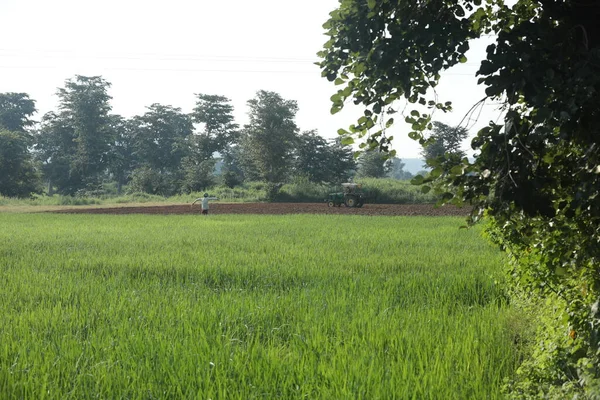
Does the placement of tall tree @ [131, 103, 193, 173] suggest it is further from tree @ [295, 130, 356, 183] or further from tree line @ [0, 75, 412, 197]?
tree @ [295, 130, 356, 183]

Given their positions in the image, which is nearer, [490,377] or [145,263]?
[490,377]

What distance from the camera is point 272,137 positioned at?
49.5 meters

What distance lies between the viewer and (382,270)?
26.3 feet

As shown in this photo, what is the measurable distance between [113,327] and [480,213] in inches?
138

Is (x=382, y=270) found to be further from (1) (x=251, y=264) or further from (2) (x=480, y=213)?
(2) (x=480, y=213)

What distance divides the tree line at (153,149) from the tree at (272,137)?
91 mm

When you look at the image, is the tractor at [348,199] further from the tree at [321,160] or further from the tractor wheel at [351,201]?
the tree at [321,160]

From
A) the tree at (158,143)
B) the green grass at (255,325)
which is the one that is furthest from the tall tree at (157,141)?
the green grass at (255,325)

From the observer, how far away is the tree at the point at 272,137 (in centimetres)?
4950

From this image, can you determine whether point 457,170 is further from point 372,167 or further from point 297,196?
point 372,167

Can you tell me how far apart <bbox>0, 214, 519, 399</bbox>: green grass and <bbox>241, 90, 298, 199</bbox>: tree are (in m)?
40.0

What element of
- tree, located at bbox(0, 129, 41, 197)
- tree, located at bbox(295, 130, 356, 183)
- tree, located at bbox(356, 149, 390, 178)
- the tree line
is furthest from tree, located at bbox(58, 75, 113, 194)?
tree, located at bbox(356, 149, 390, 178)

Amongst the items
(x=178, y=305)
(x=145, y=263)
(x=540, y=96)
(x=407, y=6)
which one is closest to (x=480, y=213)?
(x=540, y=96)

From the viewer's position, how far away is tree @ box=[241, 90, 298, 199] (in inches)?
1949
